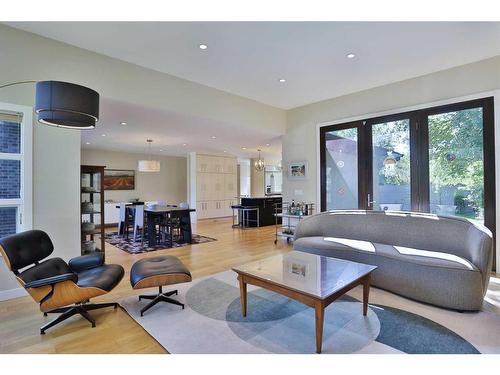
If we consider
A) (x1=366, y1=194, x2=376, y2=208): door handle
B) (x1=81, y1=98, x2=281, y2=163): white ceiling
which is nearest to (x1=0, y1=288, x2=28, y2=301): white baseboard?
(x1=81, y1=98, x2=281, y2=163): white ceiling

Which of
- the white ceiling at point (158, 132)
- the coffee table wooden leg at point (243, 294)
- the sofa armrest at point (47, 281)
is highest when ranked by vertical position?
the white ceiling at point (158, 132)

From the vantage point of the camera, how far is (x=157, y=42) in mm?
3316

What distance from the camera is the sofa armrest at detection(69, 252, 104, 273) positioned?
279cm

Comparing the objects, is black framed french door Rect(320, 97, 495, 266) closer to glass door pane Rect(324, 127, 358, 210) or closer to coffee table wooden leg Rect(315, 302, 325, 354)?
glass door pane Rect(324, 127, 358, 210)

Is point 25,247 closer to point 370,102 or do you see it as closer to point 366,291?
point 366,291

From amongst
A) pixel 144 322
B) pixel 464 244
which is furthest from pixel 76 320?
pixel 464 244

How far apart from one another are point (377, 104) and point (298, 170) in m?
2.03

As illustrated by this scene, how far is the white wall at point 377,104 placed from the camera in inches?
151

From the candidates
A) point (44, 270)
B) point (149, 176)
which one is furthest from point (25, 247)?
point (149, 176)

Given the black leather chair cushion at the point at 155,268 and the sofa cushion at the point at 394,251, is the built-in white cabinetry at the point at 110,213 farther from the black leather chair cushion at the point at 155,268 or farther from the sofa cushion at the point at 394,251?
the sofa cushion at the point at 394,251

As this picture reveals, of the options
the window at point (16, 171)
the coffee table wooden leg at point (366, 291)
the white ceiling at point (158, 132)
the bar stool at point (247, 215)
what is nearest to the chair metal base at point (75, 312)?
the window at point (16, 171)

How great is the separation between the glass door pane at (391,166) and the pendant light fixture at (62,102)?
454 centimetres

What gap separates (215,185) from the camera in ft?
33.8
